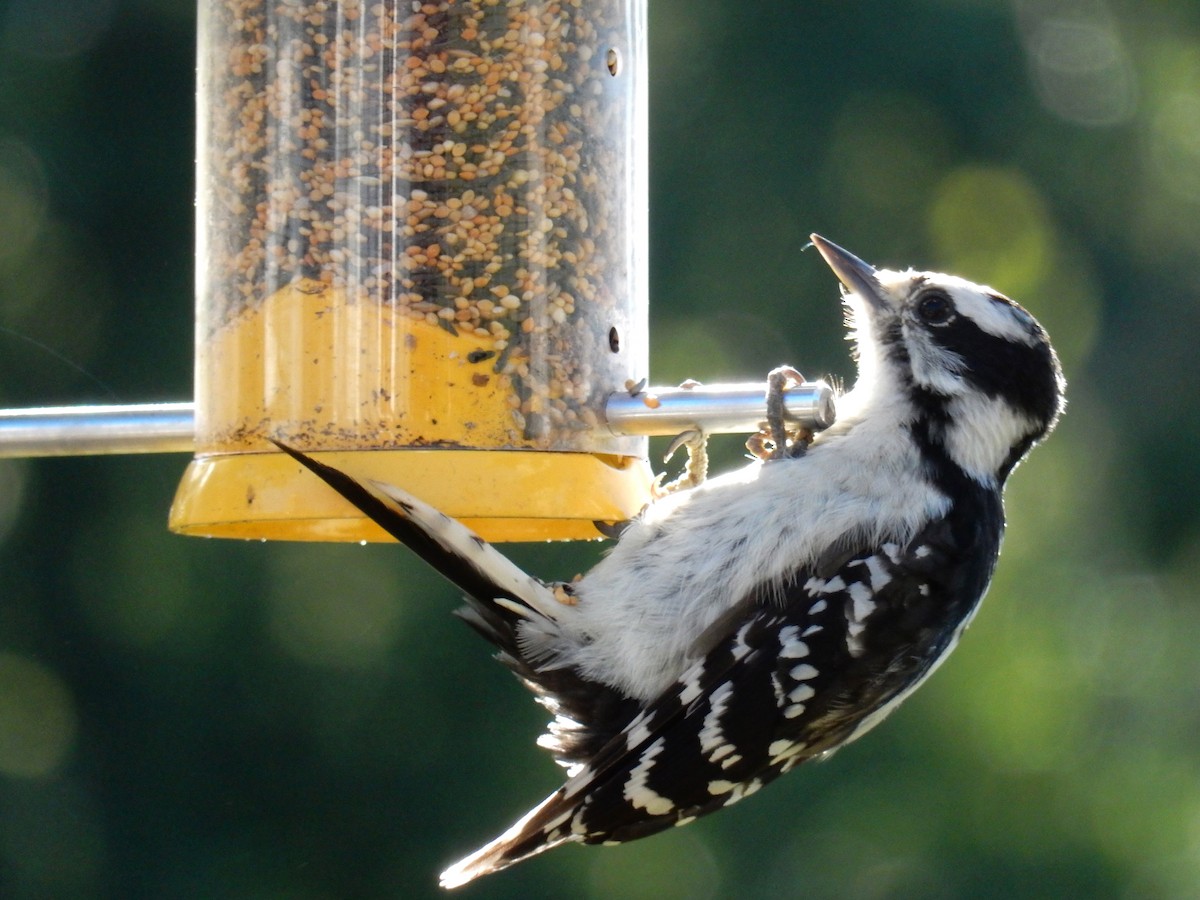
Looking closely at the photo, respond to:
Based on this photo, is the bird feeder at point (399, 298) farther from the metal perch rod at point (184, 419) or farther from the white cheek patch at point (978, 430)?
the white cheek patch at point (978, 430)

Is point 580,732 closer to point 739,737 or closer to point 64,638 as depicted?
point 739,737

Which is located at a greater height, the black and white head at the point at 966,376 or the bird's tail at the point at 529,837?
the black and white head at the point at 966,376

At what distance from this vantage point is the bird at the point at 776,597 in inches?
158

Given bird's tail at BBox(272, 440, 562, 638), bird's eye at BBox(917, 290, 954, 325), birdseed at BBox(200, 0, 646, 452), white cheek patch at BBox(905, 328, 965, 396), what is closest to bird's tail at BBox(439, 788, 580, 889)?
bird's tail at BBox(272, 440, 562, 638)

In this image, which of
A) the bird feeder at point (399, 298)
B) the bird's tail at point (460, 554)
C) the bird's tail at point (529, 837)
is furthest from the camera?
the bird's tail at point (529, 837)

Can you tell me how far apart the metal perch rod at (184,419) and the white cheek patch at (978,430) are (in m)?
0.45

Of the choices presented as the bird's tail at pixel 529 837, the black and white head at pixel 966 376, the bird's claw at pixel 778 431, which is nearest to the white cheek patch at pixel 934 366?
the black and white head at pixel 966 376

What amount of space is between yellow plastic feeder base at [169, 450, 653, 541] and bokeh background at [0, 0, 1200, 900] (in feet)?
15.9

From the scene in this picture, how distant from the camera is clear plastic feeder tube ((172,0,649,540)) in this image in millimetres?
3791

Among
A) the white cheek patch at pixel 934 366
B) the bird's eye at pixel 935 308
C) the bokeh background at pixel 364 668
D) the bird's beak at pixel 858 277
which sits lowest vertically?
the bokeh background at pixel 364 668

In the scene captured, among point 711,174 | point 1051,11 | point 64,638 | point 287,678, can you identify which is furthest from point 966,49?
point 64,638

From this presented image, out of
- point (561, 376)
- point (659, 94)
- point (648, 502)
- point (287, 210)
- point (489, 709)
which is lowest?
point (489, 709)

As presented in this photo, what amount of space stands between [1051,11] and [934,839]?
4801 mm

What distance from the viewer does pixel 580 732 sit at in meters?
4.23
